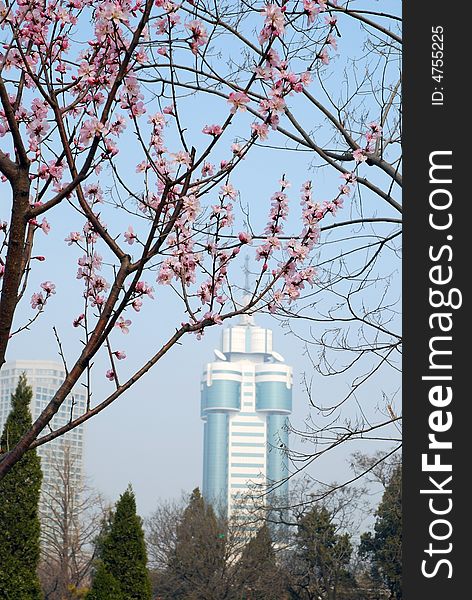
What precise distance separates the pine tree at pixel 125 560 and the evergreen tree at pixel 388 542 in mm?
6072

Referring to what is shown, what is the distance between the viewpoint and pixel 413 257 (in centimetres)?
251

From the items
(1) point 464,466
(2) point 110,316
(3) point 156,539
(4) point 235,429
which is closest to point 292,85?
(2) point 110,316

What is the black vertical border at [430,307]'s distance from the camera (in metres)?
2.35

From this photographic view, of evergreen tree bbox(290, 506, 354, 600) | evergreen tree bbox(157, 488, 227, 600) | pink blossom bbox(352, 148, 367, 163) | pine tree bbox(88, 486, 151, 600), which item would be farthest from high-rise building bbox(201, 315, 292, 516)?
pink blossom bbox(352, 148, 367, 163)

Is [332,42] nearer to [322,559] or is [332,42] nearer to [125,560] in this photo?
[125,560]

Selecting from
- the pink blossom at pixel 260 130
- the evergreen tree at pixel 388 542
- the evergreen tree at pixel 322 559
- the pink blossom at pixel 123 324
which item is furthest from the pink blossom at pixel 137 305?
the evergreen tree at pixel 322 559

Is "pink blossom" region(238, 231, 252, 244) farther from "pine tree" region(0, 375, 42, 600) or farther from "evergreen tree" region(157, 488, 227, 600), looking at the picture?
"evergreen tree" region(157, 488, 227, 600)

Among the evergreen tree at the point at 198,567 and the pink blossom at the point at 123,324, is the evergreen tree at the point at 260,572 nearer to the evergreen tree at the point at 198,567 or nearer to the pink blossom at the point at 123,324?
the evergreen tree at the point at 198,567

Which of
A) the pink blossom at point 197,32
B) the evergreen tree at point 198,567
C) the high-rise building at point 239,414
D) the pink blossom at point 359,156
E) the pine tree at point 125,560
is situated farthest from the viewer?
the high-rise building at point 239,414

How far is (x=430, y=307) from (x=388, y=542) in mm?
15572

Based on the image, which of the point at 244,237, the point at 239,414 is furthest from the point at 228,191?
the point at 239,414

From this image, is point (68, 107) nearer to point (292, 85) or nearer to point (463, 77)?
point (292, 85)

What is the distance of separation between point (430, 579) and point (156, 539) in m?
17.4

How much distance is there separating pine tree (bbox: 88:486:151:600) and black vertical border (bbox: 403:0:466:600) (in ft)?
31.3
